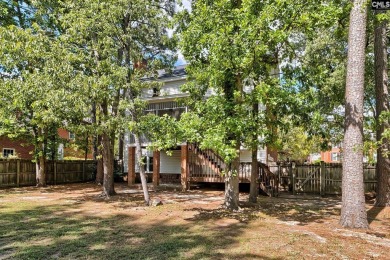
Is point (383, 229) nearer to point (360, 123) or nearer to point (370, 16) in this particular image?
point (360, 123)

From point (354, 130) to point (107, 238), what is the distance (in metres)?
6.62

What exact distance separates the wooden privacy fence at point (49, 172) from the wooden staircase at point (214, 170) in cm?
974

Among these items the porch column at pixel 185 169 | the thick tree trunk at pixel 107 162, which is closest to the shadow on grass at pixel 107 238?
the thick tree trunk at pixel 107 162

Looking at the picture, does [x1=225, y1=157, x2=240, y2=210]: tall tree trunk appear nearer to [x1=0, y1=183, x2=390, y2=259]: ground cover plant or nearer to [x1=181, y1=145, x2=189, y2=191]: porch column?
[x1=0, y1=183, x2=390, y2=259]: ground cover plant

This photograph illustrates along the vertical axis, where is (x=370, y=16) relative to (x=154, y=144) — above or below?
above

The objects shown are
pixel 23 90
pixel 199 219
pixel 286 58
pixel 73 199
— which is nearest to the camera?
pixel 199 219

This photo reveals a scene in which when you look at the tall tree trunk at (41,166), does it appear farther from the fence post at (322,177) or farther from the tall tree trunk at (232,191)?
the fence post at (322,177)

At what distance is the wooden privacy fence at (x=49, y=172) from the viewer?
17.7 m

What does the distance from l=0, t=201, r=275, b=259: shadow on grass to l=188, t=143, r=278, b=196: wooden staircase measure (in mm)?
6290

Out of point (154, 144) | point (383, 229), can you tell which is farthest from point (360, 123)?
point (154, 144)

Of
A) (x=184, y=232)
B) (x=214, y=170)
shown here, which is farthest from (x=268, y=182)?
(x=184, y=232)

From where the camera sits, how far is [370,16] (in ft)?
35.4

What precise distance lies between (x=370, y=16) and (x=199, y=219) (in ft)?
30.1

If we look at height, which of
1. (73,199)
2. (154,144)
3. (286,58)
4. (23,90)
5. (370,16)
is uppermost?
(370,16)
